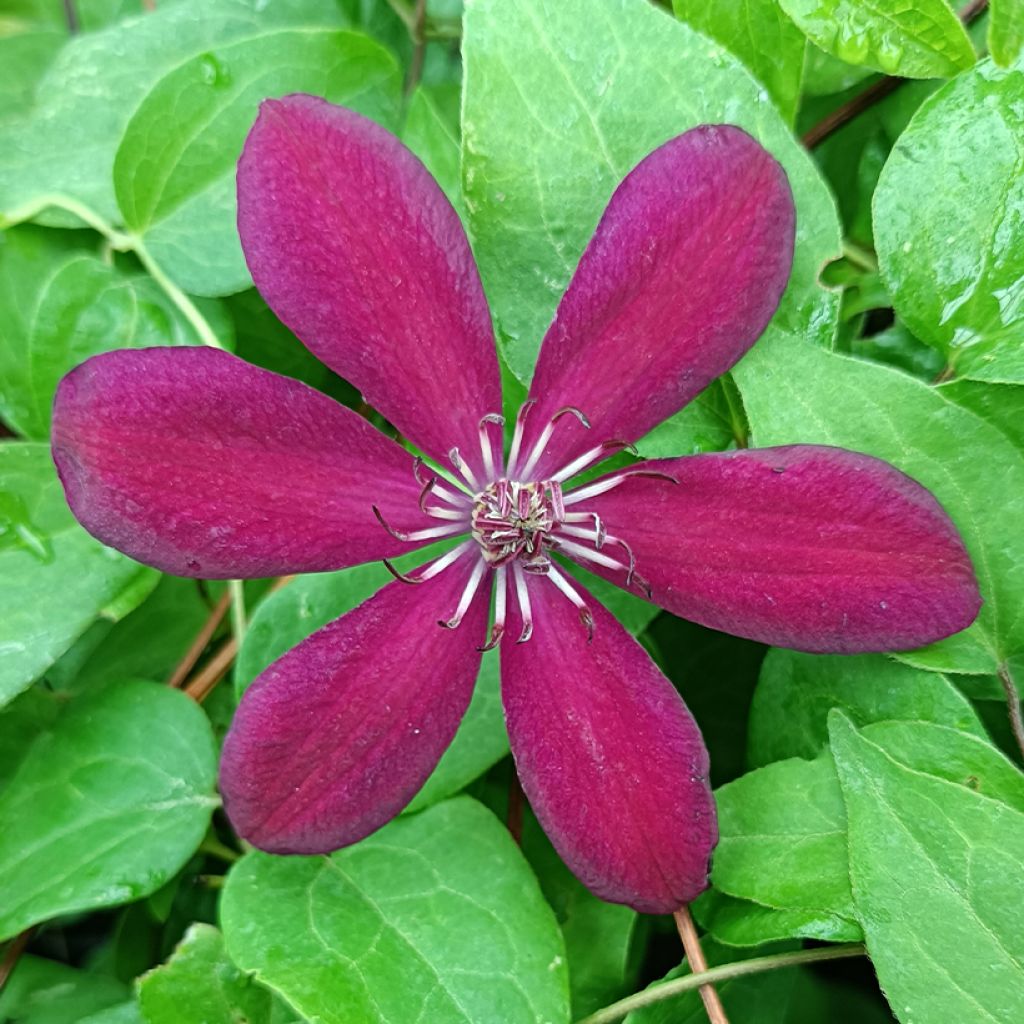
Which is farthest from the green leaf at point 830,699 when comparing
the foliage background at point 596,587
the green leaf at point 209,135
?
the green leaf at point 209,135

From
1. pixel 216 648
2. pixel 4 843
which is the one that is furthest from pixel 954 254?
pixel 4 843

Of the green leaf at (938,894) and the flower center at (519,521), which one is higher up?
the flower center at (519,521)

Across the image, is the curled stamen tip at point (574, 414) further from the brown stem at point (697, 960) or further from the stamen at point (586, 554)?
the brown stem at point (697, 960)

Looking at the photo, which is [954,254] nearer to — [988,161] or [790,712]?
[988,161]

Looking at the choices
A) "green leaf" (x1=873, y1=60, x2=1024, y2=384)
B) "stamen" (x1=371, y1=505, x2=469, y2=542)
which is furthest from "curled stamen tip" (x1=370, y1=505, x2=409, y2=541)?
"green leaf" (x1=873, y1=60, x2=1024, y2=384)

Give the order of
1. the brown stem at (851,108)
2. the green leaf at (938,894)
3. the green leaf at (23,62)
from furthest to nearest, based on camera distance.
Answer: the green leaf at (23,62)
the brown stem at (851,108)
the green leaf at (938,894)

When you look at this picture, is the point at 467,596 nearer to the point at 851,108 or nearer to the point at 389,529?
the point at 389,529

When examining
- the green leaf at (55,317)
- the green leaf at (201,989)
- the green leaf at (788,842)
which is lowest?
the green leaf at (201,989)

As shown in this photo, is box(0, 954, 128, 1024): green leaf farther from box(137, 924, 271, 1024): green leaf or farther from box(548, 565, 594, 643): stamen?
box(548, 565, 594, 643): stamen
